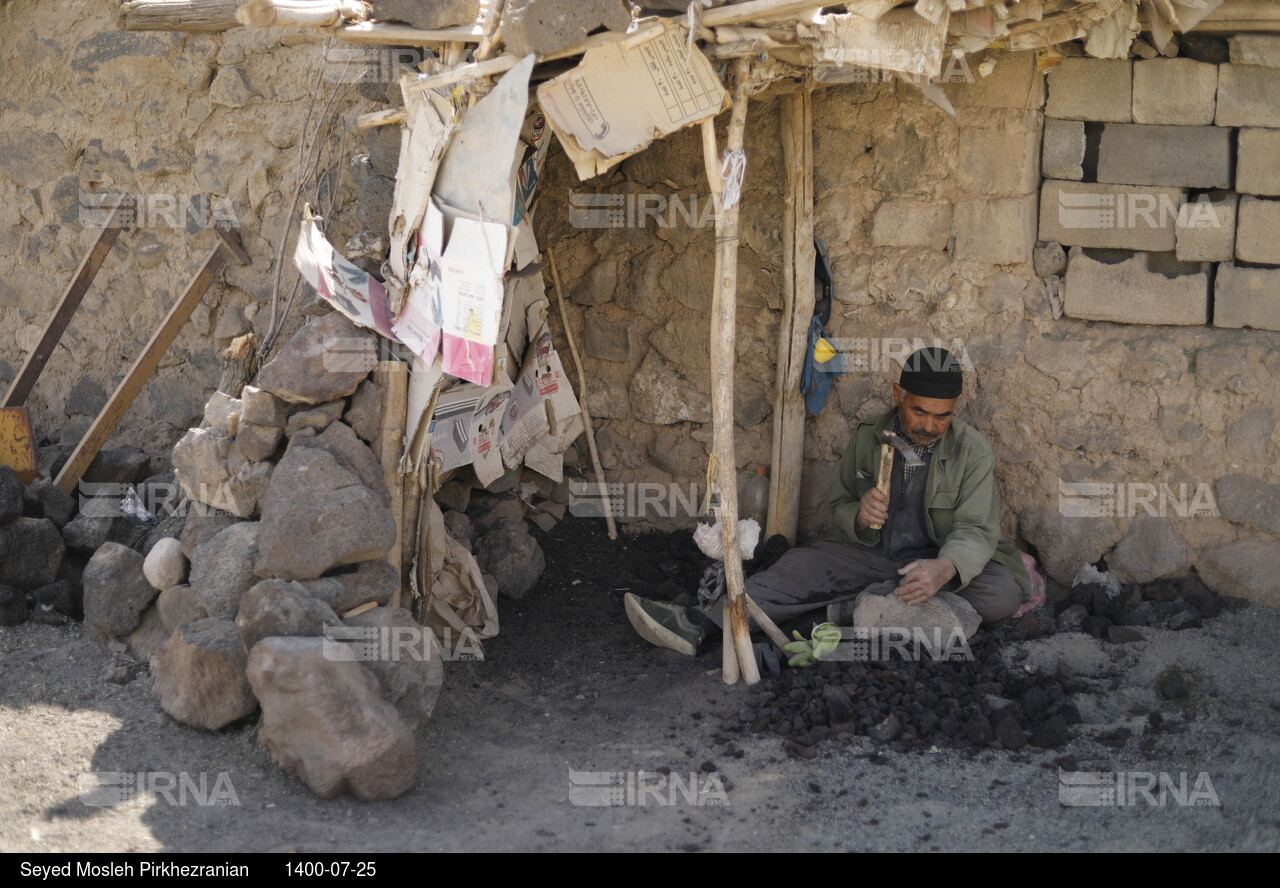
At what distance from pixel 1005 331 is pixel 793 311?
3.02 feet

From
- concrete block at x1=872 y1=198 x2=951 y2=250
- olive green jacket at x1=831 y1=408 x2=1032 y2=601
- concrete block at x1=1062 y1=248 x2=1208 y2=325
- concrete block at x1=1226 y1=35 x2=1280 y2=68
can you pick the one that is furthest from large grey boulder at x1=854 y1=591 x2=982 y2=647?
concrete block at x1=1226 y1=35 x2=1280 y2=68

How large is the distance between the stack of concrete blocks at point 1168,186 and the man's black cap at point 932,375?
0.65 meters

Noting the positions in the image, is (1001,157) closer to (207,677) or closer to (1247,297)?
(1247,297)

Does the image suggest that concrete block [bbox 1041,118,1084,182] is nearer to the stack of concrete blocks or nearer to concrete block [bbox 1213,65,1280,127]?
the stack of concrete blocks

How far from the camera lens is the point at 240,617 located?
3.50m

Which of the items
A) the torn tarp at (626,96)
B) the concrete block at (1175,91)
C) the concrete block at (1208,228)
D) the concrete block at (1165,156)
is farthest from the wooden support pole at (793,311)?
the concrete block at (1208,228)

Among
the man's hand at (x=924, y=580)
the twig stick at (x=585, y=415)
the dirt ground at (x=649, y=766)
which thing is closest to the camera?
the dirt ground at (x=649, y=766)

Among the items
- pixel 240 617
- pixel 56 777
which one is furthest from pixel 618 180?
pixel 56 777

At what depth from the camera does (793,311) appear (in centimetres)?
494

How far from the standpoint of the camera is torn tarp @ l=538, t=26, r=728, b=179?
3660 millimetres

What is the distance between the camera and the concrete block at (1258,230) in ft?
14.4

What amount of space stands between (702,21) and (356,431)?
191 centimetres

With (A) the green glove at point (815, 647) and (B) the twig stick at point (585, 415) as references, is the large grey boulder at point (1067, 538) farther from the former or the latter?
(B) the twig stick at point (585, 415)

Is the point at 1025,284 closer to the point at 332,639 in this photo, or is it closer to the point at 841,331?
the point at 841,331
